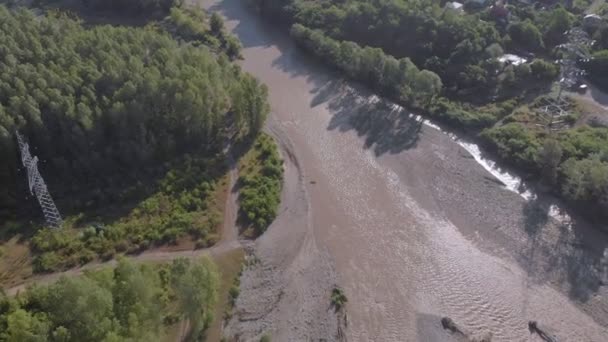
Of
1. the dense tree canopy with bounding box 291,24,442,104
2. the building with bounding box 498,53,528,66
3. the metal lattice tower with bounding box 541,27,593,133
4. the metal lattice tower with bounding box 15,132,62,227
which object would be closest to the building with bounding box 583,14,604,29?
the metal lattice tower with bounding box 541,27,593,133

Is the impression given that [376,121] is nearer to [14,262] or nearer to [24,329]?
[14,262]

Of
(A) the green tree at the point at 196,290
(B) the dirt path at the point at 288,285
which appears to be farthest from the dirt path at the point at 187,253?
(A) the green tree at the point at 196,290

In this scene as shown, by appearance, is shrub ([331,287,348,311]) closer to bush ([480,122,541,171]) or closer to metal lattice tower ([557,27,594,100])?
bush ([480,122,541,171])

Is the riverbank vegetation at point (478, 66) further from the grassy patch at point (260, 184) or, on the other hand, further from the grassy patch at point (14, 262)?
the grassy patch at point (14, 262)

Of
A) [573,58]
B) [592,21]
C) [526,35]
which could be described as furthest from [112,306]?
[592,21]

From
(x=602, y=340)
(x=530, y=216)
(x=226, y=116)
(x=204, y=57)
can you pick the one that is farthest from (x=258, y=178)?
(x=602, y=340)

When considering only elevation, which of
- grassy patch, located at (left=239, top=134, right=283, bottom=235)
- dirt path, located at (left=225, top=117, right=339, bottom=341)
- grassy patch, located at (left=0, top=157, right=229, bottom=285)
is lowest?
dirt path, located at (left=225, top=117, right=339, bottom=341)

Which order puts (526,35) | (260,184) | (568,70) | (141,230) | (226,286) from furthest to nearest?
(526,35) → (568,70) → (260,184) → (141,230) → (226,286)
